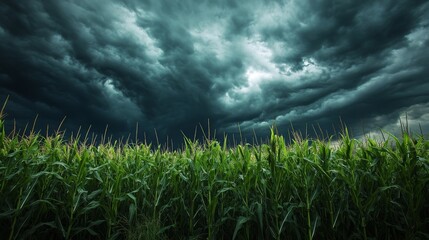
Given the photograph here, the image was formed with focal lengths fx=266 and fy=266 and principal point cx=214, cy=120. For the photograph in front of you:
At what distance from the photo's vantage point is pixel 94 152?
6961 mm

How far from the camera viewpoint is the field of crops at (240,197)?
481 centimetres

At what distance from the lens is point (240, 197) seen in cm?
531

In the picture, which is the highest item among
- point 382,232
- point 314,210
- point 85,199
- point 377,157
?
point 377,157

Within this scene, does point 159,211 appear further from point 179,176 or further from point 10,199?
point 10,199

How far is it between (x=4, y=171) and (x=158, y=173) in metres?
2.85

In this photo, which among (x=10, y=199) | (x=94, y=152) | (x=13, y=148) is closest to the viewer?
(x=10, y=199)

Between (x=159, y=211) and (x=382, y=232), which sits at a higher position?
(x=159, y=211)

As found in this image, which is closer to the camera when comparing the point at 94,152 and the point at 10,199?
the point at 10,199

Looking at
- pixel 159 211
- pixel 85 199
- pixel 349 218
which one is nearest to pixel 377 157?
pixel 349 218

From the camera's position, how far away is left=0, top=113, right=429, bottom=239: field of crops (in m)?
4.81

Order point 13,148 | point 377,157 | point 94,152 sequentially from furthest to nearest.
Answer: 1. point 94,152
2. point 13,148
3. point 377,157

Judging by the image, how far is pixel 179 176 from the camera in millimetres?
5965

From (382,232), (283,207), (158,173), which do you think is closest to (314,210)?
(283,207)

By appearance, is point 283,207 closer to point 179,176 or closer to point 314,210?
point 314,210
